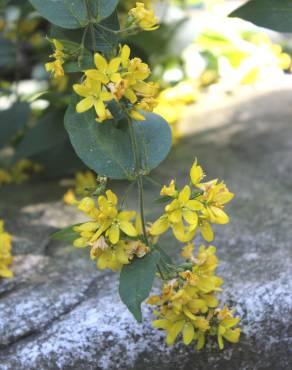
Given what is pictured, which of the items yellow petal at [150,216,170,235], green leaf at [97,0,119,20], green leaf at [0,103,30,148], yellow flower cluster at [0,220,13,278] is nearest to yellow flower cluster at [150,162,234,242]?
yellow petal at [150,216,170,235]

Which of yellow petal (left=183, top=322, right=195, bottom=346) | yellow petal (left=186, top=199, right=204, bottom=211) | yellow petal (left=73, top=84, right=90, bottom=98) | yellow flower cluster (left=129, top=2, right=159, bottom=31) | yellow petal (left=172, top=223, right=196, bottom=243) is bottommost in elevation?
yellow petal (left=183, top=322, right=195, bottom=346)

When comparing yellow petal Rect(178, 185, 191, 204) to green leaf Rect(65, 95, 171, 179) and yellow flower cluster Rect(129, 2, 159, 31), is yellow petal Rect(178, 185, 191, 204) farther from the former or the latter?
yellow flower cluster Rect(129, 2, 159, 31)

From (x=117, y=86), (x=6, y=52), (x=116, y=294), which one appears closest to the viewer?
(x=117, y=86)

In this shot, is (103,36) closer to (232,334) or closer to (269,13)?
(269,13)

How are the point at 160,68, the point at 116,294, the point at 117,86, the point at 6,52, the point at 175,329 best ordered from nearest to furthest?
the point at 117,86 → the point at 175,329 → the point at 116,294 → the point at 6,52 → the point at 160,68

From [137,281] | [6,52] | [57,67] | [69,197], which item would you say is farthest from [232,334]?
[6,52]

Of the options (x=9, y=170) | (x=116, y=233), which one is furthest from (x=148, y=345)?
(x=9, y=170)
